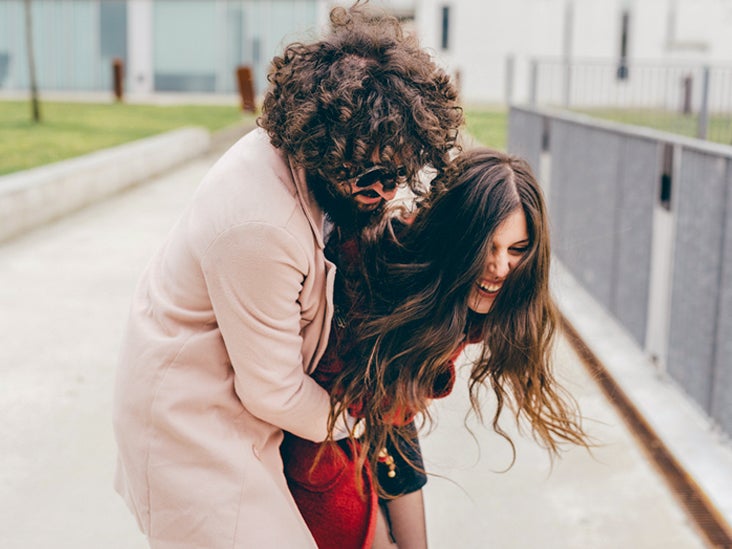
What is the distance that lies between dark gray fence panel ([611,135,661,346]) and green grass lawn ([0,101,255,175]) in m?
7.09

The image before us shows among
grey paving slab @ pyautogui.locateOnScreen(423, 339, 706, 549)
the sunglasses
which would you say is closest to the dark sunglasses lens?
the sunglasses

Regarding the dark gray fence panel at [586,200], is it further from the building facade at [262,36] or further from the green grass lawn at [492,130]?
the building facade at [262,36]

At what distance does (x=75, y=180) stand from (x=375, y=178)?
9.14m

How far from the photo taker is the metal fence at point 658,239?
4.43 metres

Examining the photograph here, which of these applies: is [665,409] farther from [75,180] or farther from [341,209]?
[75,180]

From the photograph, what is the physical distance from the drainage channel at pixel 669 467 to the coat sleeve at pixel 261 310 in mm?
1088

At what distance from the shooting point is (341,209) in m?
2.29

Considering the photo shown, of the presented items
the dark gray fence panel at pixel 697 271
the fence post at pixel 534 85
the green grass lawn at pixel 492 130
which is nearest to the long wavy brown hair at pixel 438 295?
the dark gray fence panel at pixel 697 271

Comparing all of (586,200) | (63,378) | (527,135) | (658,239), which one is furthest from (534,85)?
(63,378)

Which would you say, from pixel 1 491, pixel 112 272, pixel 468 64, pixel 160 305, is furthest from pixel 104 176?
pixel 468 64

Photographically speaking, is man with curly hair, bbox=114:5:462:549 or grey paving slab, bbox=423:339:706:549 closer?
man with curly hair, bbox=114:5:462:549

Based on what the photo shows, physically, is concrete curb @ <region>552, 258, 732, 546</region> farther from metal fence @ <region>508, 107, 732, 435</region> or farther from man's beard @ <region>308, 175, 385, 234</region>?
man's beard @ <region>308, 175, 385, 234</region>

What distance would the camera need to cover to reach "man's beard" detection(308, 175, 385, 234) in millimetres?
2223

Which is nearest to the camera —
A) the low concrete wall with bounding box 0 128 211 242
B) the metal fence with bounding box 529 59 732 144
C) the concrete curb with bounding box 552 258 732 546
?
the concrete curb with bounding box 552 258 732 546
